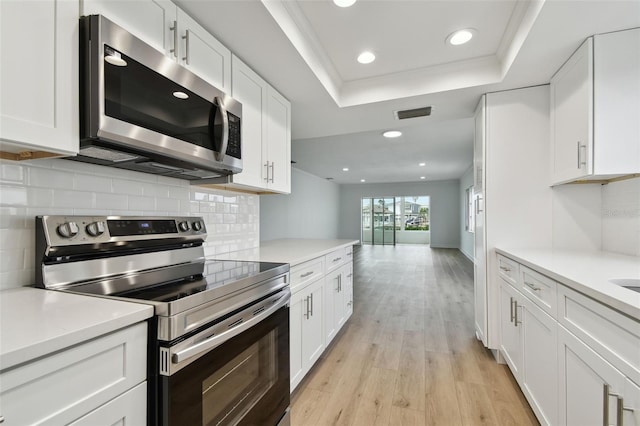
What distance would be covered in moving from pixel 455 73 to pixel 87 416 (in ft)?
9.19

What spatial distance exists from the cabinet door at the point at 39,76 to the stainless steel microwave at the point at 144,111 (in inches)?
Answer: 1.6

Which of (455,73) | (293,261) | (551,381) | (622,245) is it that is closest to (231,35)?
(293,261)

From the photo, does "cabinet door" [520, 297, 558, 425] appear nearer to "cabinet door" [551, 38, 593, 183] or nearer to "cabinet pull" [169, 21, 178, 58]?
"cabinet door" [551, 38, 593, 183]

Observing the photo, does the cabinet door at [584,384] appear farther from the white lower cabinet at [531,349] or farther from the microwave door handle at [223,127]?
the microwave door handle at [223,127]

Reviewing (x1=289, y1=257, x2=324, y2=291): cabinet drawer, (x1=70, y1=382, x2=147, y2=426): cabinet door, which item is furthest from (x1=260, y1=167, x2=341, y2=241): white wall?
(x1=70, y1=382, x2=147, y2=426): cabinet door

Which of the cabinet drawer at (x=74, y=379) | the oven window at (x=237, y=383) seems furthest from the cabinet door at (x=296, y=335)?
the cabinet drawer at (x=74, y=379)

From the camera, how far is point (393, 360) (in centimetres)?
243

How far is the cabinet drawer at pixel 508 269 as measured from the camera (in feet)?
6.42

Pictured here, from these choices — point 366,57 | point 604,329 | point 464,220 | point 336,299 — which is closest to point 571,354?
point 604,329

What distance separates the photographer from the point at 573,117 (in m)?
1.91

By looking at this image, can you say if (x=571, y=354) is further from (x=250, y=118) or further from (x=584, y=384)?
(x=250, y=118)

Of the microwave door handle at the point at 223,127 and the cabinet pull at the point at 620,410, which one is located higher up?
the microwave door handle at the point at 223,127

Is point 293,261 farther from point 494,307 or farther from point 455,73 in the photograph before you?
point 455,73

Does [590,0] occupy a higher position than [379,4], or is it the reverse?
[379,4]
